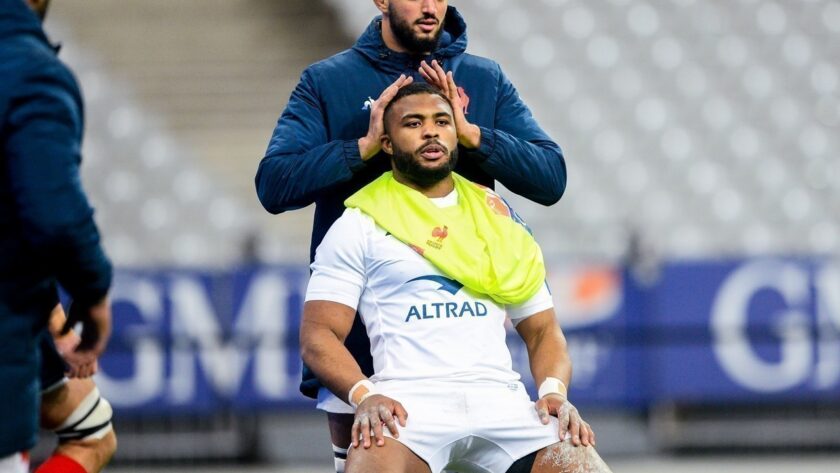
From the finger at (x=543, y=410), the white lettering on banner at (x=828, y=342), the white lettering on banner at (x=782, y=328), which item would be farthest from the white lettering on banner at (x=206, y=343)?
the finger at (x=543, y=410)

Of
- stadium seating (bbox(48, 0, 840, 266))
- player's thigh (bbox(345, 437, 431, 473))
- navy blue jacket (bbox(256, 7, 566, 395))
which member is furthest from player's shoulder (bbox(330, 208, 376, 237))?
stadium seating (bbox(48, 0, 840, 266))

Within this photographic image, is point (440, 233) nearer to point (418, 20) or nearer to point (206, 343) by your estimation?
point (418, 20)

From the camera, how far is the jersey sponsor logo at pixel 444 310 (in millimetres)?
4129

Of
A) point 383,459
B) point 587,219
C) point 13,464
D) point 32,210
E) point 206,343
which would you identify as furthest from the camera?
point 587,219

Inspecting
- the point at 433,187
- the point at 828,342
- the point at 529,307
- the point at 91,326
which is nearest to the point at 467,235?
the point at 433,187

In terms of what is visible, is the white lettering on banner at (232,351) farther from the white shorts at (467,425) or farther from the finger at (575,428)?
the finger at (575,428)

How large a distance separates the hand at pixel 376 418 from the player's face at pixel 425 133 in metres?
0.70

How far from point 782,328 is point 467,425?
20.9 feet

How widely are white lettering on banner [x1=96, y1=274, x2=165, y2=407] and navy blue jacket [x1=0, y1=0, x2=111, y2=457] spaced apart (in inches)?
256

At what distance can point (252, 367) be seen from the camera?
9.95m

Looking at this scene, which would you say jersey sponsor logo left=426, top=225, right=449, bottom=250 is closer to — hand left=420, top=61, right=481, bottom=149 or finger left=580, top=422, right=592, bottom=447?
hand left=420, top=61, right=481, bottom=149

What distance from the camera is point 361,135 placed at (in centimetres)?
451

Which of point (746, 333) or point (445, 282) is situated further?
point (746, 333)

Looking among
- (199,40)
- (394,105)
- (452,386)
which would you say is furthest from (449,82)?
(199,40)
